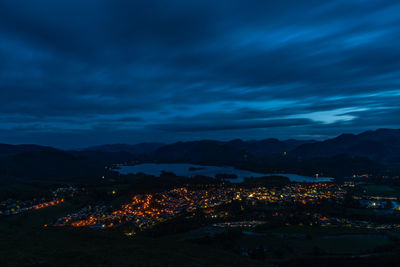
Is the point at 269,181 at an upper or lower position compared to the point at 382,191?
lower

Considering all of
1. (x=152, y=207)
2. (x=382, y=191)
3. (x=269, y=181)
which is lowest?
(x=269, y=181)

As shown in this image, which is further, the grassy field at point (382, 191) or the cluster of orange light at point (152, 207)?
the grassy field at point (382, 191)

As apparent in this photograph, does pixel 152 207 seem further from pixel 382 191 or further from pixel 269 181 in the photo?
pixel 382 191

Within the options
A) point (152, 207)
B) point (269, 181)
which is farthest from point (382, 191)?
point (152, 207)

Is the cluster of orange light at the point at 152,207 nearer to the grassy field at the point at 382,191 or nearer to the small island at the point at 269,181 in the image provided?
the small island at the point at 269,181

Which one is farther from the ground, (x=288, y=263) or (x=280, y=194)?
(x=288, y=263)

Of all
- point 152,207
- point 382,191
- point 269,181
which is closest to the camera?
point 152,207

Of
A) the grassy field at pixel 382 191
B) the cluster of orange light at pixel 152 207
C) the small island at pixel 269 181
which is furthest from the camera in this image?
the small island at pixel 269 181

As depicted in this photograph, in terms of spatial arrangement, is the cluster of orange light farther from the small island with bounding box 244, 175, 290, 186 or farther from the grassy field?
the grassy field

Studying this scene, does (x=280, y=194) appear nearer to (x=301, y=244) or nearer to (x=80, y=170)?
(x=301, y=244)

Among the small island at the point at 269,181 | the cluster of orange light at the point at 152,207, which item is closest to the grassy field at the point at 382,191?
the small island at the point at 269,181

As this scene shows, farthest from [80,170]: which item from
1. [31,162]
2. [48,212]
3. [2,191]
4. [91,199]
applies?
[48,212]
